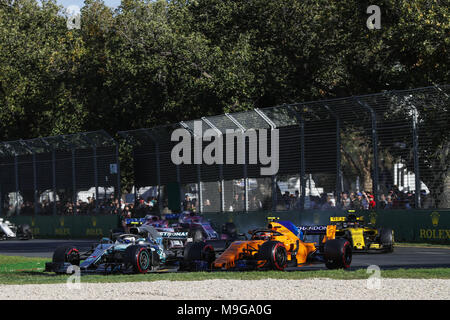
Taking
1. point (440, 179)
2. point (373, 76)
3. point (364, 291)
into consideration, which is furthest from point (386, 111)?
point (364, 291)

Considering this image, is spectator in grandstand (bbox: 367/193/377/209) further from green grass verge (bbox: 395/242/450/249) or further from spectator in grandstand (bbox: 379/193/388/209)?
green grass verge (bbox: 395/242/450/249)

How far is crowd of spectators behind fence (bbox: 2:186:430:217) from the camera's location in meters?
25.7

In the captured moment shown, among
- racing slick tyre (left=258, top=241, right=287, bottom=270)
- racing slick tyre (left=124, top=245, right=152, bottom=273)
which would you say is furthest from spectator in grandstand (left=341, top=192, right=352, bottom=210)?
racing slick tyre (left=124, top=245, right=152, bottom=273)

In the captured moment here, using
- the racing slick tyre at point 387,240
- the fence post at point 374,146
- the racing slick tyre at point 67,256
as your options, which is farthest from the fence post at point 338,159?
the racing slick tyre at point 67,256

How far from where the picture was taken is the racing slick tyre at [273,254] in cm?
1631

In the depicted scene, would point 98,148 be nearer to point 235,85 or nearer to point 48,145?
point 48,145

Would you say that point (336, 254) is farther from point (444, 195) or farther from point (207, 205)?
point (207, 205)

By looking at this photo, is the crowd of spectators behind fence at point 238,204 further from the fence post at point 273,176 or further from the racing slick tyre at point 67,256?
the racing slick tyre at point 67,256

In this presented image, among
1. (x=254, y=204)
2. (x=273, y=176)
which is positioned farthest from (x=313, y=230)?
(x=254, y=204)

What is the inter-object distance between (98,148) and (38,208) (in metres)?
5.99

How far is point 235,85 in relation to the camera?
36.3 meters

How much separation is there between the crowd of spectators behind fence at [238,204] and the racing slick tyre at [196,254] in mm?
9057

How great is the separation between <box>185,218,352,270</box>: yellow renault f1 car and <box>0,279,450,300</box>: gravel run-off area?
6.06 feet

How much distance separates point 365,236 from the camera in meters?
22.0
